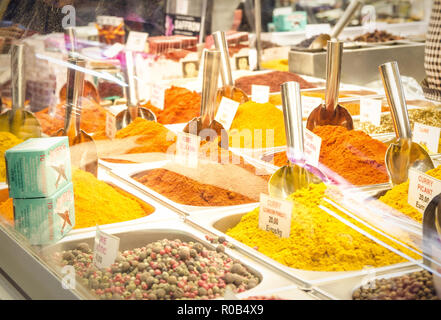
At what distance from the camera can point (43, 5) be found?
1.52 meters

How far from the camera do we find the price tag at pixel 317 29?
357 centimetres

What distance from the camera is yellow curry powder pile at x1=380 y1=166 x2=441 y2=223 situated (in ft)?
4.24

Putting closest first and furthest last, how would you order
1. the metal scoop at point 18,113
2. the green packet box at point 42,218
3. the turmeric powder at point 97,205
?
the green packet box at point 42,218 → the turmeric powder at point 97,205 → the metal scoop at point 18,113

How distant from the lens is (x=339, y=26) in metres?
3.12

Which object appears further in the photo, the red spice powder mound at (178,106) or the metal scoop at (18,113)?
the red spice powder mound at (178,106)

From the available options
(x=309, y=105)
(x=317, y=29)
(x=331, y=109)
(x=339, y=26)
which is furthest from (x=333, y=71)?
(x=317, y=29)

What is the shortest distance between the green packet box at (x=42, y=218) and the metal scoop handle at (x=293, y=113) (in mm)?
519

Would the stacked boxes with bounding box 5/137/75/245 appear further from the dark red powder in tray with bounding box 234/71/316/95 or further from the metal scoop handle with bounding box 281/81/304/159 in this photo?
the dark red powder in tray with bounding box 234/71/316/95

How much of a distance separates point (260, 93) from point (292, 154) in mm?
1205

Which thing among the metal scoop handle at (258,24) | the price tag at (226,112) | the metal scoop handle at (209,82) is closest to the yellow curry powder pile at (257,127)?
the price tag at (226,112)

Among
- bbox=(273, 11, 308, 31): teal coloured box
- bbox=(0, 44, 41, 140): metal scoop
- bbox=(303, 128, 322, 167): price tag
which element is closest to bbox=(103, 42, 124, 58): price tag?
bbox=(0, 44, 41, 140): metal scoop

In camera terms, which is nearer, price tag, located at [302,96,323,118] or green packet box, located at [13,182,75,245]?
green packet box, located at [13,182,75,245]

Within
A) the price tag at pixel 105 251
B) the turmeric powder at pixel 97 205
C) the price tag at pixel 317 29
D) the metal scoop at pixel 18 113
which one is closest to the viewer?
the price tag at pixel 105 251

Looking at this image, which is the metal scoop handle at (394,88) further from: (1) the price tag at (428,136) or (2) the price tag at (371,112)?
(2) the price tag at (371,112)
